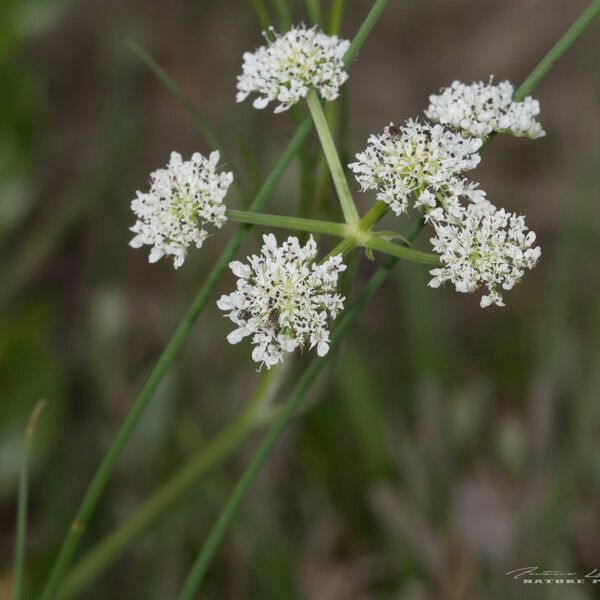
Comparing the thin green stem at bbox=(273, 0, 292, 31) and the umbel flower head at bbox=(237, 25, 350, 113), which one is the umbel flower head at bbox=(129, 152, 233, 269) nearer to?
the umbel flower head at bbox=(237, 25, 350, 113)

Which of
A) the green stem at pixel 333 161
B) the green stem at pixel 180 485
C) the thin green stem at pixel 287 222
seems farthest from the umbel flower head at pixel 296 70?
the green stem at pixel 180 485

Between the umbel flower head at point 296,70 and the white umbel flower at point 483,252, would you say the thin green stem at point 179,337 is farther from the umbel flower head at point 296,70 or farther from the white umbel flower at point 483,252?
the white umbel flower at point 483,252

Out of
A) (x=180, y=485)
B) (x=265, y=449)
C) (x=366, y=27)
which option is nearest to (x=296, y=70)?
(x=366, y=27)

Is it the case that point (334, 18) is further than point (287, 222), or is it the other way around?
point (334, 18)

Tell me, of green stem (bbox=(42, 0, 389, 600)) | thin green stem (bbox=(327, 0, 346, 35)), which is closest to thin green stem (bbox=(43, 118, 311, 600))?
green stem (bbox=(42, 0, 389, 600))

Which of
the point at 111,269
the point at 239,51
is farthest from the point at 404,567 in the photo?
the point at 239,51

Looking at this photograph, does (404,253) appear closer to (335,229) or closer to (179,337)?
(335,229)
